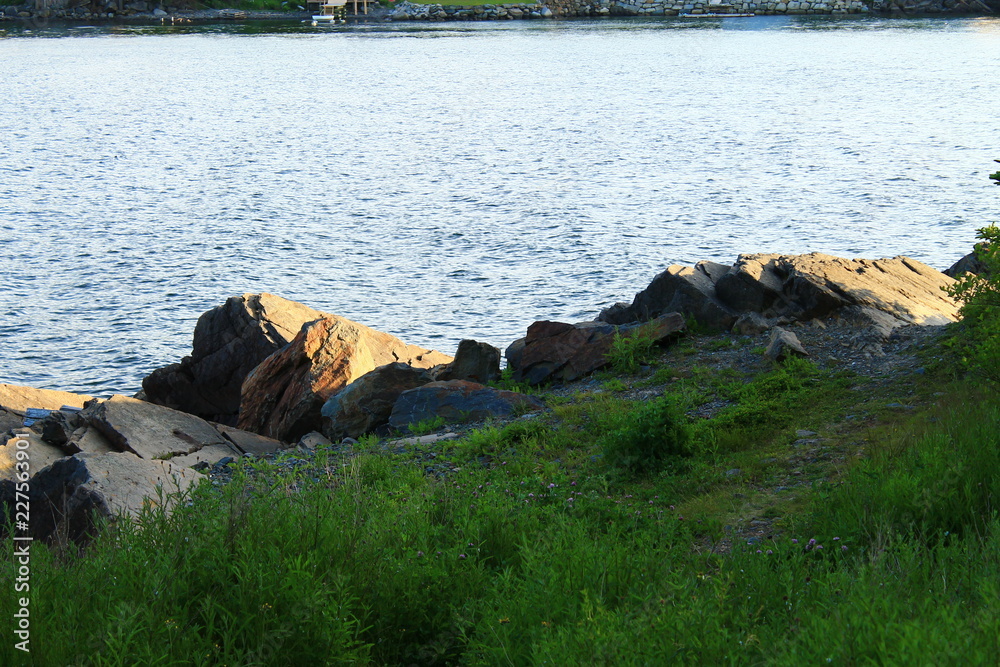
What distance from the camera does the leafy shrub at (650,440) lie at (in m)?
9.99

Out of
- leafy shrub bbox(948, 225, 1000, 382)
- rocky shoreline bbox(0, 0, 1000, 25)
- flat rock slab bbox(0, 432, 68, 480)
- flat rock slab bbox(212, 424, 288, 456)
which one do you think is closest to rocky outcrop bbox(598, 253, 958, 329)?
leafy shrub bbox(948, 225, 1000, 382)

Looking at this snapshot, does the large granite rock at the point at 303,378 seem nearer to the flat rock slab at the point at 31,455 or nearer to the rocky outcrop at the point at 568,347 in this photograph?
the rocky outcrop at the point at 568,347

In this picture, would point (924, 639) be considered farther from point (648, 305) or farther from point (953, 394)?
point (648, 305)

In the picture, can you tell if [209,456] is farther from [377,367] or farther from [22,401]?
[22,401]

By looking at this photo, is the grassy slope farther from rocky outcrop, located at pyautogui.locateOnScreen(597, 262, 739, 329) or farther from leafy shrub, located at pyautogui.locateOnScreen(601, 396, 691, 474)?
rocky outcrop, located at pyautogui.locateOnScreen(597, 262, 739, 329)

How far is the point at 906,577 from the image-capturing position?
5230mm

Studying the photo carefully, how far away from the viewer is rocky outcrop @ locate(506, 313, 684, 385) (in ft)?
49.6

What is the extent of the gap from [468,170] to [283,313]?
2359cm

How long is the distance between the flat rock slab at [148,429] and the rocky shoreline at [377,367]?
31 millimetres

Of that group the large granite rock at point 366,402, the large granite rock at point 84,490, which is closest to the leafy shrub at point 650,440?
the large granite rock at point 84,490

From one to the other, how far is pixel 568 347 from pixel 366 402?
3928 millimetres

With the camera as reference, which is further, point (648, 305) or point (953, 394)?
point (648, 305)

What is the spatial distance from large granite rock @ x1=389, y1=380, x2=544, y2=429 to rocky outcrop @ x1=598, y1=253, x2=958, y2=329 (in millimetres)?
4331

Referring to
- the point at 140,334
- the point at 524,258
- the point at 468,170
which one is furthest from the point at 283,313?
the point at 468,170
